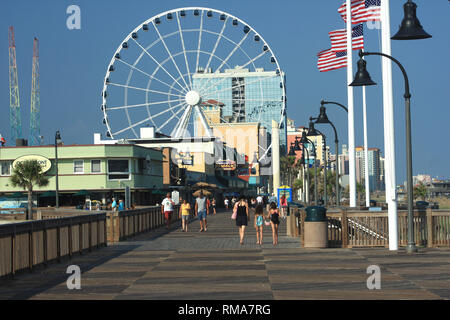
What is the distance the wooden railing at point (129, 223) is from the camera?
2765cm

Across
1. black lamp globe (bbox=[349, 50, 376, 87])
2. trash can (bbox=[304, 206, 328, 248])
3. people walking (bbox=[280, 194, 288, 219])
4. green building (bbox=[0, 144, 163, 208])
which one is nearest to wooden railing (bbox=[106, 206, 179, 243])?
trash can (bbox=[304, 206, 328, 248])

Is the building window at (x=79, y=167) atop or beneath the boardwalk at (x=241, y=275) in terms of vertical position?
atop

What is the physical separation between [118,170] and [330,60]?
112ft

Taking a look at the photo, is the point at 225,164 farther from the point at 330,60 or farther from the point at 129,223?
the point at 129,223

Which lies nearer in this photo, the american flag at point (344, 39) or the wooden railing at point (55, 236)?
the wooden railing at point (55, 236)

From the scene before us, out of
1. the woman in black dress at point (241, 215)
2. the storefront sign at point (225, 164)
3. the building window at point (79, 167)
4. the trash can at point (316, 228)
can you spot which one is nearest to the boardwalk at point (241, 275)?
the trash can at point (316, 228)

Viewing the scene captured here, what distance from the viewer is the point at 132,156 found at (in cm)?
6600

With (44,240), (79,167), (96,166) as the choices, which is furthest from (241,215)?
(79,167)

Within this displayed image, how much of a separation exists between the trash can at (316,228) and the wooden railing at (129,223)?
25.3 ft

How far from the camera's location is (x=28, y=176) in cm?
6297

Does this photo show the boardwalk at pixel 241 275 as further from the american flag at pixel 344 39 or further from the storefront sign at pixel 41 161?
the storefront sign at pixel 41 161

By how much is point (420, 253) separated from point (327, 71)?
15.6 m

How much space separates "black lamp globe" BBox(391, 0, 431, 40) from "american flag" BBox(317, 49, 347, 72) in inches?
638
